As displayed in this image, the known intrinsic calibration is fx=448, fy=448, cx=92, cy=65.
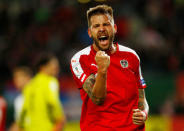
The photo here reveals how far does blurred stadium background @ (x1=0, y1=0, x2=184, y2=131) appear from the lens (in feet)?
35.3

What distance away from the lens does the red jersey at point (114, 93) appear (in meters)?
3.87

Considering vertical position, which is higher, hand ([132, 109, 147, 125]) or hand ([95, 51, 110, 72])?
hand ([95, 51, 110, 72])

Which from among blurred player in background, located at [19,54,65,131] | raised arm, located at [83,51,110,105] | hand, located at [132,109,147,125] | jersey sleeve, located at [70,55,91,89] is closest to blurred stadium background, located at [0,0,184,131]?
blurred player in background, located at [19,54,65,131]

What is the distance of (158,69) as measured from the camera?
11617 mm

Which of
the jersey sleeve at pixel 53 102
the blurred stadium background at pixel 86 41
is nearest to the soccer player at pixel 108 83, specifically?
the jersey sleeve at pixel 53 102

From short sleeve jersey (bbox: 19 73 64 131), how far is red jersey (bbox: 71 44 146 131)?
2725 millimetres

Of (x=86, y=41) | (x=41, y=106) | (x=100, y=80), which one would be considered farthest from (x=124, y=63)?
(x=86, y=41)

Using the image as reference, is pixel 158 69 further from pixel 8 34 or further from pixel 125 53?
pixel 125 53

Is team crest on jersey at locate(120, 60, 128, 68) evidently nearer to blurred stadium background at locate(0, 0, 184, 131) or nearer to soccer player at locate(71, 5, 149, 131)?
soccer player at locate(71, 5, 149, 131)

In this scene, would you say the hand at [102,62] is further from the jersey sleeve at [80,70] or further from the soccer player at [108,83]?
the jersey sleeve at [80,70]

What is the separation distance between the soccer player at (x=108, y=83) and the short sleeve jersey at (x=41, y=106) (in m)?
2.72

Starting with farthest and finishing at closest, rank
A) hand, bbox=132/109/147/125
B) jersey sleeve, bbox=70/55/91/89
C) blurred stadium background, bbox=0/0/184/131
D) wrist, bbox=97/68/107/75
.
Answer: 1. blurred stadium background, bbox=0/0/184/131
2. jersey sleeve, bbox=70/55/91/89
3. hand, bbox=132/109/147/125
4. wrist, bbox=97/68/107/75

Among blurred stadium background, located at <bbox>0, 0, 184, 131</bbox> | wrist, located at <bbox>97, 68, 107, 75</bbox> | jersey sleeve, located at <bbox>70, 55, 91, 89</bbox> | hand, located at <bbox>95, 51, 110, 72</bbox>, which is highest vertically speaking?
hand, located at <bbox>95, 51, 110, 72</bbox>

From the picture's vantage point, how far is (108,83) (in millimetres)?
3883
